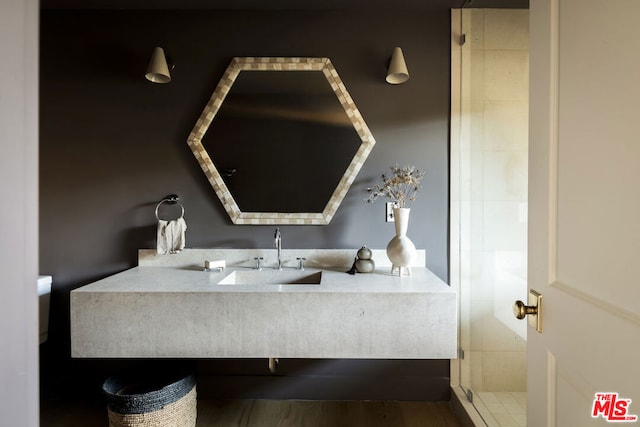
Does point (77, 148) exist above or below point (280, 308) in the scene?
above

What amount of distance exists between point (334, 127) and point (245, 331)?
125 cm

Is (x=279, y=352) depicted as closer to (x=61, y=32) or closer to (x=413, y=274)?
(x=413, y=274)

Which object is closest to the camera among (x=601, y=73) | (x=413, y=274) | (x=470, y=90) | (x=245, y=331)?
(x=601, y=73)

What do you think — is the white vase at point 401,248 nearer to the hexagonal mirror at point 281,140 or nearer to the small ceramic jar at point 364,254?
the small ceramic jar at point 364,254

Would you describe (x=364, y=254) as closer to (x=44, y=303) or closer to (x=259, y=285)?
(x=259, y=285)

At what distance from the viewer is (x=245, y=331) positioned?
1.51 meters

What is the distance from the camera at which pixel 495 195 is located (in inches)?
69.0

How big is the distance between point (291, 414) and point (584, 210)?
5.96ft

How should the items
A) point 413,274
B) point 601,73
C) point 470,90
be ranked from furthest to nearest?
point 470,90 < point 413,274 < point 601,73

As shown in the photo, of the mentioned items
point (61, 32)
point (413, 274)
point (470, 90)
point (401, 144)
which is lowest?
point (413, 274)

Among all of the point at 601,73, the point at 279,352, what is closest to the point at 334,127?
the point at 279,352
